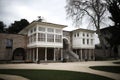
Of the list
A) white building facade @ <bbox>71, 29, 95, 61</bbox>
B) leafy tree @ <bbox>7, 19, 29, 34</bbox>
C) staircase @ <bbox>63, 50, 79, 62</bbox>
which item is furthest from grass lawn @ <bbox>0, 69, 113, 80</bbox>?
leafy tree @ <bbox>7, 19, 29, 34</bbox>

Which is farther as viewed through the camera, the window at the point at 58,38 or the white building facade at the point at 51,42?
the window at the point at 58,38

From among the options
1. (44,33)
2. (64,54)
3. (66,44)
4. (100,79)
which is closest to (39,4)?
(100,79)

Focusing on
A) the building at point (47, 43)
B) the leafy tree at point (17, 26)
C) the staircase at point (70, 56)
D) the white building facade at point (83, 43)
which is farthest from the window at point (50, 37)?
the leafy tree at point (17, 26)

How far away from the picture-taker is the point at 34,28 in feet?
89.6

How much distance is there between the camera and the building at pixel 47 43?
86.6ft

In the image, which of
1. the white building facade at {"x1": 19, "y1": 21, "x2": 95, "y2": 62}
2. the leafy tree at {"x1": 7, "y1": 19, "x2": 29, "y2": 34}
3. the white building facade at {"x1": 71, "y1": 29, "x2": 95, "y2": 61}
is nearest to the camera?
the white building facade at {"x1": 19, "y1": 21, "x2": 95, "y2": 62}

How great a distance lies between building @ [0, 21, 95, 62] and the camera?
86.6ft

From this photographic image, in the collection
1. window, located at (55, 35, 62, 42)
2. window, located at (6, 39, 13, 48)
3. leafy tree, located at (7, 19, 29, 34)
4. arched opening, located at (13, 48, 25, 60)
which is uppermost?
leafy tree, located at (7, 19, 29, 34)

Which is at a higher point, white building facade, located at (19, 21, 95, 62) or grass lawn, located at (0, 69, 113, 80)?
white building facade, located at (19, 21, 95, 62)

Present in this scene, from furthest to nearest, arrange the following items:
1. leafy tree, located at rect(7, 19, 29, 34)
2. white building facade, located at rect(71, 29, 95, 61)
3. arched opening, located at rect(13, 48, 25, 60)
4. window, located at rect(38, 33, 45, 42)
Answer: leafy tree, located at rect(7, 19, 29, 34)
white building facade, located at rect(71, 29, 95, 61)
arched opening, located at rect(13, 48, 25, 60)
window, located at rect(38, 33, 45, 42)

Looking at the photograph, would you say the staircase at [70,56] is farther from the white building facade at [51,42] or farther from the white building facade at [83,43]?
the white building facade at [83,43]

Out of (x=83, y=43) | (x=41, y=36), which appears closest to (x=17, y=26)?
(x=41, y=36)

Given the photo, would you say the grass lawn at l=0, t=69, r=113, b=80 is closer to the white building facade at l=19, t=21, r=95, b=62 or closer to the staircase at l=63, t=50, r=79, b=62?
the white building facade at l=19, t=21, r=95, b=62

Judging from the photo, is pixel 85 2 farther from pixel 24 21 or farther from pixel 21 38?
pixel 24 21
